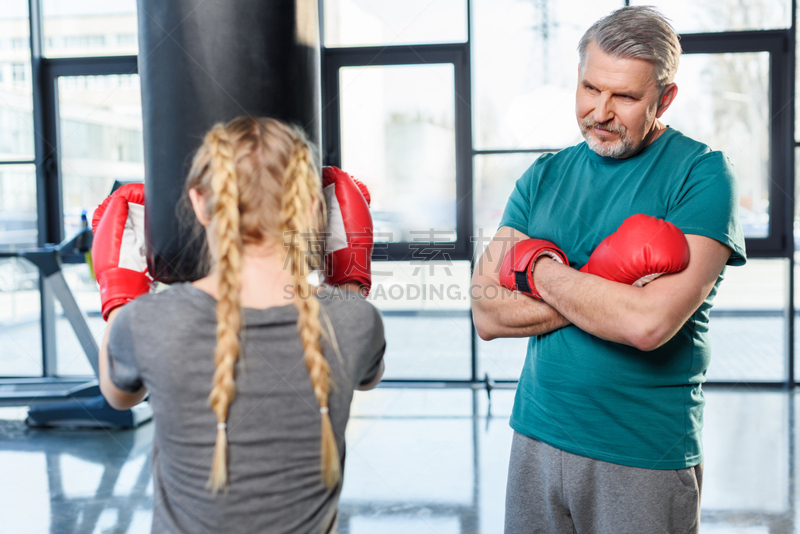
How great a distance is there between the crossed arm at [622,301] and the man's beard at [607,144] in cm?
24

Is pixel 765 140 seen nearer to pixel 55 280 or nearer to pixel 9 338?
pixel 55 280

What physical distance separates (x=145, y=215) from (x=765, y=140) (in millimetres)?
3931

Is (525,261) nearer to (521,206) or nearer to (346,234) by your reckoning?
(521,206)

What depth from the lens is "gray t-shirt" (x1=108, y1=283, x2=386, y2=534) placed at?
80 cm

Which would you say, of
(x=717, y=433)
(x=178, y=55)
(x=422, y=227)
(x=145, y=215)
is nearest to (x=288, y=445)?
(x=145, y=215)

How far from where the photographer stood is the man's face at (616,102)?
115 cm

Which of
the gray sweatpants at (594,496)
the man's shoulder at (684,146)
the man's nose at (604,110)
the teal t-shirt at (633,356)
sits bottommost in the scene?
the gray sweatpants at (594,496)

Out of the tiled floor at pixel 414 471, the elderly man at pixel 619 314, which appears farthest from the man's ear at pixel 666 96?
the tiled floor at pixel 414 471

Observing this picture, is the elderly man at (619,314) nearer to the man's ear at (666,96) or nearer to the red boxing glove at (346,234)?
the man's ear at (666,96)

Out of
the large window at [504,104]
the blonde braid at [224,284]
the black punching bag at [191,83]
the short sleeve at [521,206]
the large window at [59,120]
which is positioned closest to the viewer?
the blonde braid at [224,284]

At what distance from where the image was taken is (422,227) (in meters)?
4.02

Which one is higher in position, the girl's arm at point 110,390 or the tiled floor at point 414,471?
the girl's arm at point 110,390

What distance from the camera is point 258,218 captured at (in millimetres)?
855

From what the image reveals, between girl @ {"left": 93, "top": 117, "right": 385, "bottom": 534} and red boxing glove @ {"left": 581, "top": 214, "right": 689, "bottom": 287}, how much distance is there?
0.49 metres
